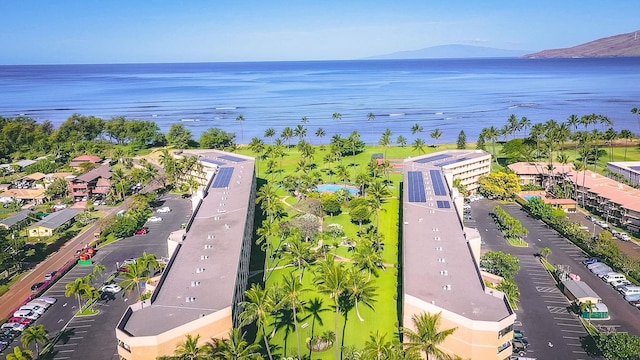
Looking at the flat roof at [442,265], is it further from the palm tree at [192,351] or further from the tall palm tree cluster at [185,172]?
the tall palm tree cluster at [185,172]

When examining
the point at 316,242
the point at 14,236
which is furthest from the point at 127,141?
the point at 316,242

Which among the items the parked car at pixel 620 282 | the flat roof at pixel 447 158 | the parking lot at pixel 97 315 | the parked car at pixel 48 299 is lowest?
the parking lot at pixel 97 315

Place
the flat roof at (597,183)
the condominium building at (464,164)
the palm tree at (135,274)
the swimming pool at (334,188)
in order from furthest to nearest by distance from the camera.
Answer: the swimming pool at (334,188) → the condominium building at (464,164) → the flat roof at (597,183) → the palm tree at (135,274)

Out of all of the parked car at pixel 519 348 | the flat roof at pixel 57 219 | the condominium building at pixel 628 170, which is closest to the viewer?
the parked car at pixel 519 348

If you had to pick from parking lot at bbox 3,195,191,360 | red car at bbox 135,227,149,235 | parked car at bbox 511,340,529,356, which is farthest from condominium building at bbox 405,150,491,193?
red car at bbox 135,227,149,235

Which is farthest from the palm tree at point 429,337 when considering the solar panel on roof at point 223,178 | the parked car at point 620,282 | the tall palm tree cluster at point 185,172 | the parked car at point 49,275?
the tall palm tree cluster at point 185,172

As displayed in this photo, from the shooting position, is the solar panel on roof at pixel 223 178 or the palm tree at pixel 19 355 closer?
the palm tree at pixel 19 355
